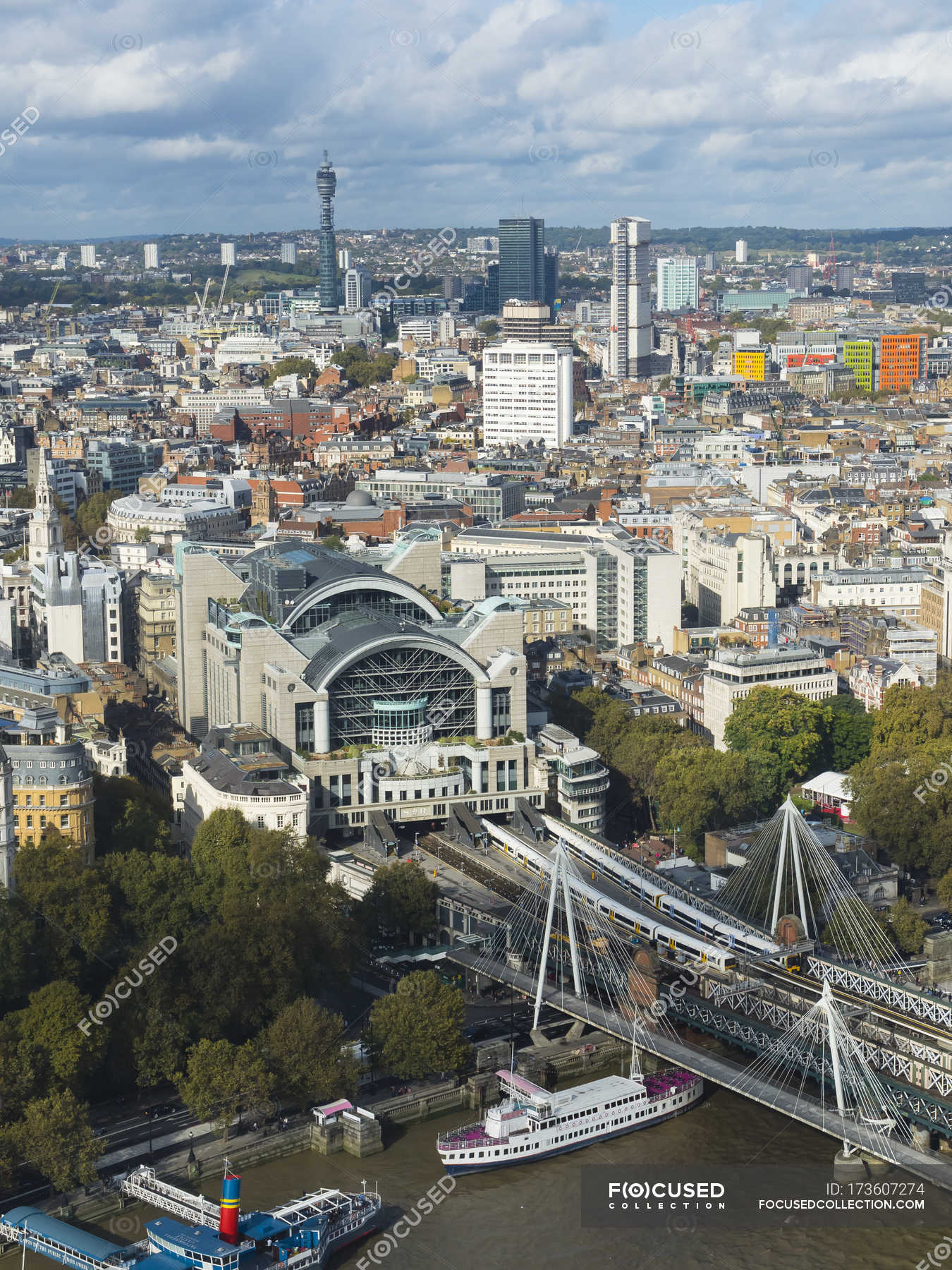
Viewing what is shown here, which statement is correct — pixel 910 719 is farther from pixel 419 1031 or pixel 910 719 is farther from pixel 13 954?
pixel 13 954

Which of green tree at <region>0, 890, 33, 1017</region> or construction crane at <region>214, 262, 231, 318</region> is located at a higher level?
construction crane at <region>214, 262, 231, 318</region>

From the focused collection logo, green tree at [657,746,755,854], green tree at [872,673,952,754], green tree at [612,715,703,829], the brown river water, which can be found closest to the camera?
the brown river water

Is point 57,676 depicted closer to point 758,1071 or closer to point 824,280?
point 758,1071

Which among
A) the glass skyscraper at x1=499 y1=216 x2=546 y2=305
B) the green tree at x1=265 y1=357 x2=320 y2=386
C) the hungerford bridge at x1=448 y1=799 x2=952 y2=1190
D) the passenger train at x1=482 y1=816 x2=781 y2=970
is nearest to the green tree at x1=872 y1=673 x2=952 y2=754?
the hungerford bridge at x1=448 y1=799 x2=952 y2=1190

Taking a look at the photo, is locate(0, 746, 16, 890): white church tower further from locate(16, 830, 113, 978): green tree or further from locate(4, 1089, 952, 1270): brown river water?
locate(4, 1089, 952, 1270): brown river water

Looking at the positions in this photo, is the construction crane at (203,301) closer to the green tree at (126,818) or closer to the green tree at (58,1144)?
the green tree at (126,818)

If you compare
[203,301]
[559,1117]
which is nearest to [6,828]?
[559,1117]

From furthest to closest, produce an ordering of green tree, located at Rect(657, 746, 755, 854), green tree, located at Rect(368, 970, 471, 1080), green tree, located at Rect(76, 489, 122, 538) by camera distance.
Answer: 1. green tree, located at Rect(76, 489, 122, 538)
2. green tree, located at Rect(657, 746, 755, 854)
3. green tree, located at Rect(368, 970, 471, 1080)

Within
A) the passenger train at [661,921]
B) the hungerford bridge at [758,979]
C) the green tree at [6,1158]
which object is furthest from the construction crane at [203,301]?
the green tree at [6,1158]
